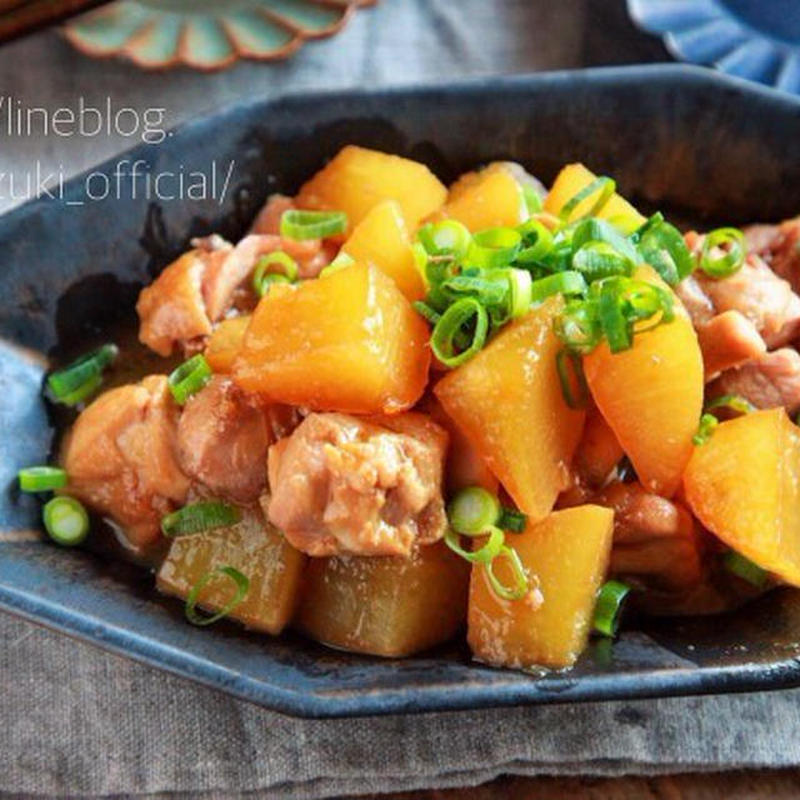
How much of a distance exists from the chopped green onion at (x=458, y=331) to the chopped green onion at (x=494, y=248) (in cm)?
15

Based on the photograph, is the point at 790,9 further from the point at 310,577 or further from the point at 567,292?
the point at 310,577

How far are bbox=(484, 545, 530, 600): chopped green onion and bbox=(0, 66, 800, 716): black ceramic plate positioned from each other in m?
0.16

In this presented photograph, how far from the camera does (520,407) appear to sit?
7.56ft

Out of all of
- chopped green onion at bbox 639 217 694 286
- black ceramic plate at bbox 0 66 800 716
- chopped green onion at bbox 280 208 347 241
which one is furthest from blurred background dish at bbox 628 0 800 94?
chopped green onion at bbox 280 208 347 241

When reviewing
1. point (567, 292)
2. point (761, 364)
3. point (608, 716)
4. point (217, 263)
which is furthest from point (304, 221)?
point (608, 716)

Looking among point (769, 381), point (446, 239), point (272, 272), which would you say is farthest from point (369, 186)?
point (769, 381)

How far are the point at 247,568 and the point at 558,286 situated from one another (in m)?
0.86

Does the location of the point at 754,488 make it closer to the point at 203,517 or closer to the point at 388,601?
the point at 388,601

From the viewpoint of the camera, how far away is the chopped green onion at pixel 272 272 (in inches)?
111

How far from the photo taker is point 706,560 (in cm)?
254

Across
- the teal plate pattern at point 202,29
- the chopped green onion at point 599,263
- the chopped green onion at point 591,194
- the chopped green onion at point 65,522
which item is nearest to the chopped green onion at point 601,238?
the chopped green onion at point 599,263

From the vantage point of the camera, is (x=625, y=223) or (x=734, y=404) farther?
(x=625, y=223)

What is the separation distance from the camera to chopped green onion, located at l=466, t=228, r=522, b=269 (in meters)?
2.49

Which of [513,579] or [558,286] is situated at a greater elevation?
[558,286]
